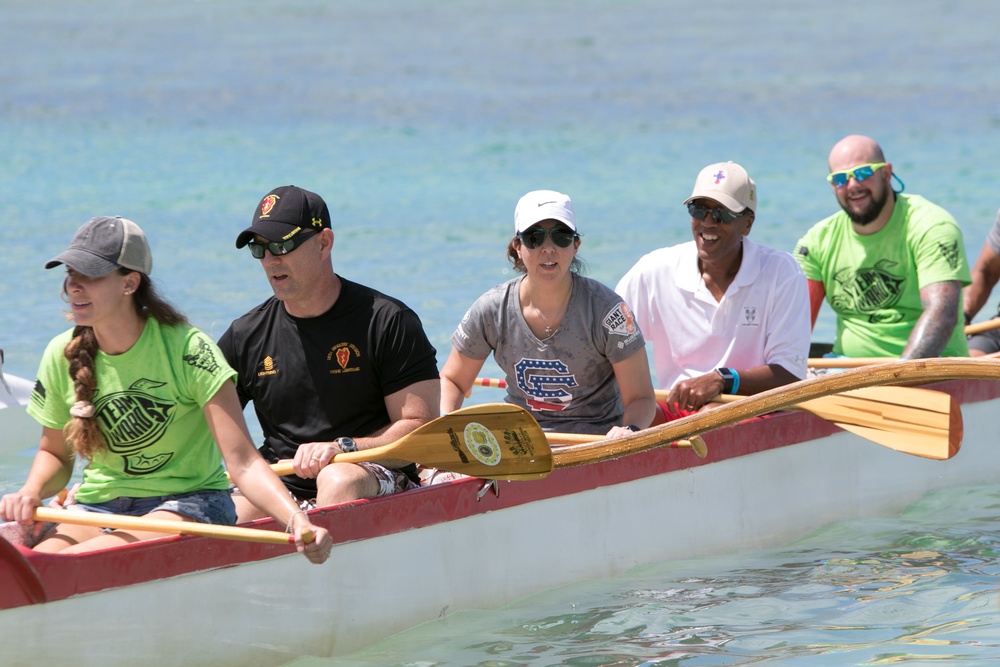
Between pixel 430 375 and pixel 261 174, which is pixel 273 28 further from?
pixel 430 375

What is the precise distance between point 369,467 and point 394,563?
354mm

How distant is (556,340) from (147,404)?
1793 mm

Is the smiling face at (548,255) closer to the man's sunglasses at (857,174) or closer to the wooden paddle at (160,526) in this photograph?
the wooden paddle at (160,526)

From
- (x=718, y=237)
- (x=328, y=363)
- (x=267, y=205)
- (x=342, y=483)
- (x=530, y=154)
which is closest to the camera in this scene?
(x=342, y=483)

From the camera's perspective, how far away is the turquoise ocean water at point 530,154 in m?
5.53

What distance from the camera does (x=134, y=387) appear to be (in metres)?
4.41

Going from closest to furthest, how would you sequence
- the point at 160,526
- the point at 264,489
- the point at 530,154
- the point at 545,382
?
the point at 160,526 → the point at 264,489 → the point at 545,382 → the point at 530,154

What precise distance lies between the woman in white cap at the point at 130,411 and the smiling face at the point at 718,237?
261 centimetres

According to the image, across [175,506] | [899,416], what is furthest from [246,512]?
[899,416]

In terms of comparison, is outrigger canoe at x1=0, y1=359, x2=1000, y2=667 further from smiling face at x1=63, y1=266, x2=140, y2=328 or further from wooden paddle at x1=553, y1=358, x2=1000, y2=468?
smiling face at x1=63, y1=266, x2=140, y2=328

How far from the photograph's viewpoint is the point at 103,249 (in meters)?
4.28

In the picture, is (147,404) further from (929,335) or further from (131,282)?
(929,335)

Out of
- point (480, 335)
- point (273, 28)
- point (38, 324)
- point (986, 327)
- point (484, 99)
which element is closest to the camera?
point (480, 335)

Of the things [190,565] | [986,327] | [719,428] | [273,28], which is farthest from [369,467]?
[273,28]
